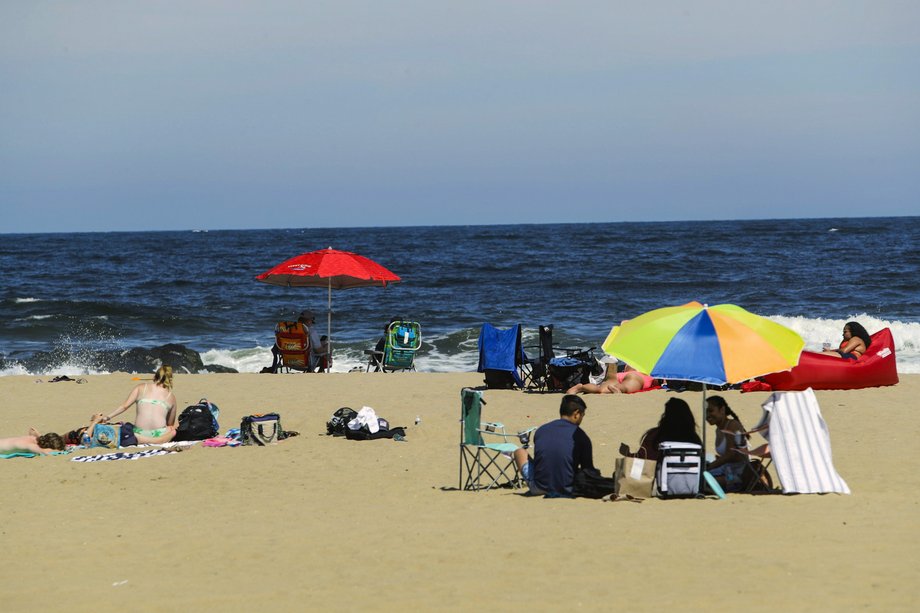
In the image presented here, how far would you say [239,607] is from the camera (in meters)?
5.13

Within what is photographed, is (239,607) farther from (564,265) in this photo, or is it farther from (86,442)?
(564,265)

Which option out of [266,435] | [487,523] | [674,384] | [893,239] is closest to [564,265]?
[893,239]

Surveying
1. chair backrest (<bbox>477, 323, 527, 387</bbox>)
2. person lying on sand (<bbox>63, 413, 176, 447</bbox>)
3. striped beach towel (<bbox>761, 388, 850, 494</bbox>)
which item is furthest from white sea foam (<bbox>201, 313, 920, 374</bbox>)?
striped beach towel (<bbox>761, 388, 850, 494</bbox>)

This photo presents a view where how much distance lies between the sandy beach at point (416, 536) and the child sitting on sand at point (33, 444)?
0.21m

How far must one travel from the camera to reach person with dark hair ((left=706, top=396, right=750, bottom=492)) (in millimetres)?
7629

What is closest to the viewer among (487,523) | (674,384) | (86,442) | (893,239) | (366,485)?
(487,523)

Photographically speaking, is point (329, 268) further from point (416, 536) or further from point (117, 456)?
point (416, 536)

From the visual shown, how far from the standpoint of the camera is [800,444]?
7477 millimetres

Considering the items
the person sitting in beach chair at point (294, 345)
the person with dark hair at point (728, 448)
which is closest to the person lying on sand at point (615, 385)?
the person sitting in beach chair at point (294, 345)

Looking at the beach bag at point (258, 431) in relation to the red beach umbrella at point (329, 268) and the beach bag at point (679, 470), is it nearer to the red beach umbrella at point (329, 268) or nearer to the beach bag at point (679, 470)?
the beach bag at point (679, 470)

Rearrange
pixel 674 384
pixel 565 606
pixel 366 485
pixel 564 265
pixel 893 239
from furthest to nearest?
1. pixel 893 239
2. pixel 564 265
3. pixel 674 384
4. pixel 366 485
5. pixel 565 606

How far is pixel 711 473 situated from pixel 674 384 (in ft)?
16.7

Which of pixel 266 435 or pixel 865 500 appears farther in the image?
pixel 266 435

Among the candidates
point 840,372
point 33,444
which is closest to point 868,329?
point 840,372
